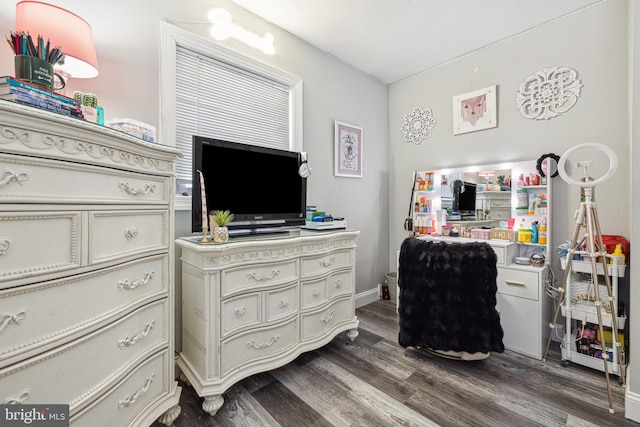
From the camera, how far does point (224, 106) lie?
216cm

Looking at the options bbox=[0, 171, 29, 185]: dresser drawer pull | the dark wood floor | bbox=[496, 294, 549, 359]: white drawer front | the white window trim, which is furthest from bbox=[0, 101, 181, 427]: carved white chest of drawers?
bbox=[496, 294, 549, 359]: white drawer front

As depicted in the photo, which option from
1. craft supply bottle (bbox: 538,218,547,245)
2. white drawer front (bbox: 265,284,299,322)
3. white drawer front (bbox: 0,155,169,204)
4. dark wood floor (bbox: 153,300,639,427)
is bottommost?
dark wood floor (bbox: 153,300,639,427)

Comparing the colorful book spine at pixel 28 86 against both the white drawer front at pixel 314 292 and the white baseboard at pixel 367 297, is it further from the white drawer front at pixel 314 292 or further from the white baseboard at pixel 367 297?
the white baseboard at pixel 367 297

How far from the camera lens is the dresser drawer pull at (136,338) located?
42.2 inches

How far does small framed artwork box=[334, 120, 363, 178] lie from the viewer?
289 centimetres

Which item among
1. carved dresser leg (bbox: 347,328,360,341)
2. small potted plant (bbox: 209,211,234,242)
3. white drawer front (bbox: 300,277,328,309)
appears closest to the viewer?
small potted plant (bbox: 209,211,234,242)

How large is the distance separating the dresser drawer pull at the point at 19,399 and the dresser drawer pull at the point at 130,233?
0.53m

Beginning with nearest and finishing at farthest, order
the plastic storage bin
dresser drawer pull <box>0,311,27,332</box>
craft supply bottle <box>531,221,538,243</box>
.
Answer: dresser drawer pull <box>0,311,27,332</box> → the plastic storage bin → craft supply bottle <box>531,221,538,243</box>

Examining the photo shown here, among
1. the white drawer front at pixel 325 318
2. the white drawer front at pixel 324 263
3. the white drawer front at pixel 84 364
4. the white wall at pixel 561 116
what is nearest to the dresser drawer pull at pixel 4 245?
the white drawer front at pixel 84 364

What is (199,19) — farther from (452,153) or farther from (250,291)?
(452,153)

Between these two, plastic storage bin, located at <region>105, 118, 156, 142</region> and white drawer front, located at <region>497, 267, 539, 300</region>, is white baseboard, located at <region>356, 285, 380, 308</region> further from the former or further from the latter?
plastic storage bin, located at <region>105, 118, 156, 142</region>

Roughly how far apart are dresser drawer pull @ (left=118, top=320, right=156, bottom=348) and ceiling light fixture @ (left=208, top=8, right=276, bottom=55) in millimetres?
1995

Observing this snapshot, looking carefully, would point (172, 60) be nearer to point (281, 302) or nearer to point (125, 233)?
point (125, 233)

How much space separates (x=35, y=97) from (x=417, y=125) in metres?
3.21
